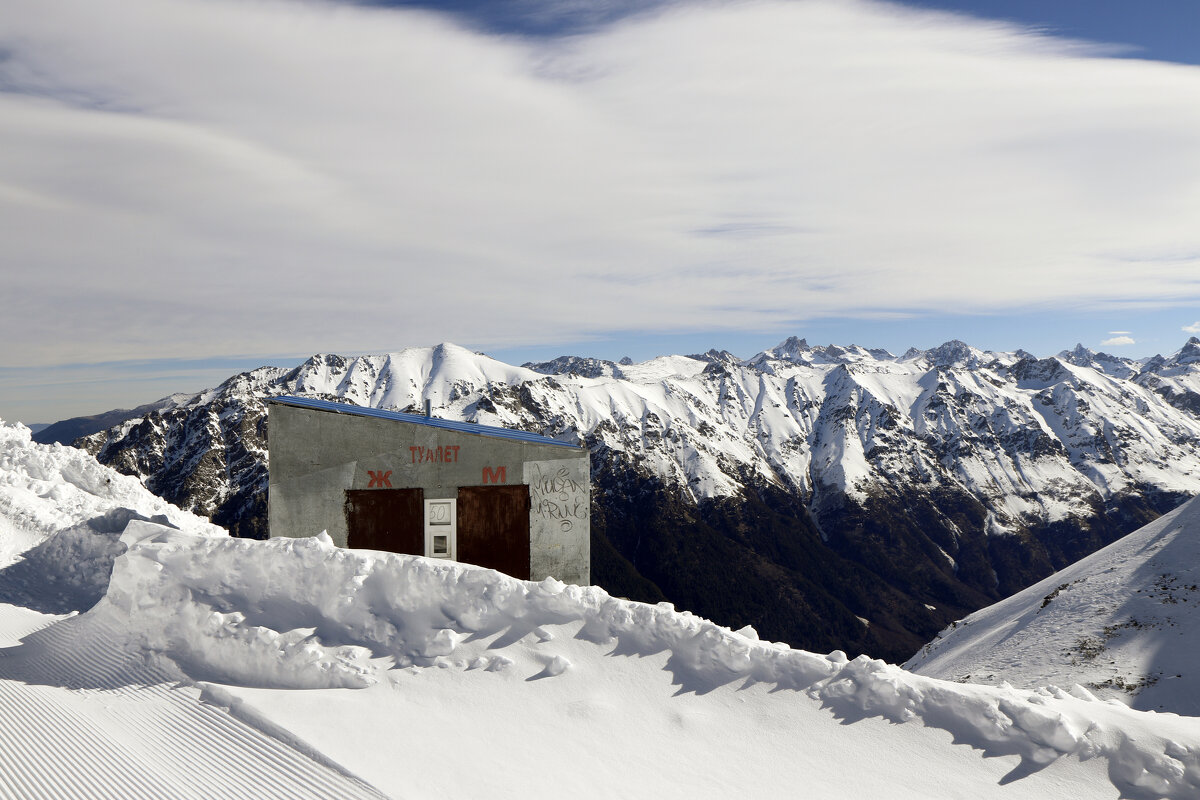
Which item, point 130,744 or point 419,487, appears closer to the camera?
point 130,744

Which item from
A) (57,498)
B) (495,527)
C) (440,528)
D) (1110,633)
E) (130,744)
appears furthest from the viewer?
(57,498)

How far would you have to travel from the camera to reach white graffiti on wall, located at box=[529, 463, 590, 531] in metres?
20.6

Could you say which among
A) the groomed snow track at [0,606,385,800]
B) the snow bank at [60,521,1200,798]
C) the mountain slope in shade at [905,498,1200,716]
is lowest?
the mountain slope in shade at [905,498,1200,716]

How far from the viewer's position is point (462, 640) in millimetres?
13047

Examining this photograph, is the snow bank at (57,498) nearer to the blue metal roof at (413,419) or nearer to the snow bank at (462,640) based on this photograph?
the blue metal roof at (413,419)

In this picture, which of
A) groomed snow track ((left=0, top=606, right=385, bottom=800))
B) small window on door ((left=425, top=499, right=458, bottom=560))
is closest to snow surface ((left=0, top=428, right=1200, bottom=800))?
groomed snow track ((left=0, top=606, right=385, bottom=800))

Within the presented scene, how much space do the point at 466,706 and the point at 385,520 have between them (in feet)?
29.1

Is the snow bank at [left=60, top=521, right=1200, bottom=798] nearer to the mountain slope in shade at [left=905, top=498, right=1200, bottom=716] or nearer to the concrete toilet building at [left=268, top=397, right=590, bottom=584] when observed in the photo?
the concrete toilet building at [left=268, top=397, right=590, bottom=584]

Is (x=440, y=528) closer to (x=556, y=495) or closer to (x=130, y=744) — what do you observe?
(x=556, y=495)

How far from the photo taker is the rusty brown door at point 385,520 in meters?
19.2

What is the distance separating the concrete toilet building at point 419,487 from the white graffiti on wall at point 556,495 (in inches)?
1.2

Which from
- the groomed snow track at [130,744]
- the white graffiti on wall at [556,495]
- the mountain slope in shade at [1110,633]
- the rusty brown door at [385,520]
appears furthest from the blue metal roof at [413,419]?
the mountain slope in shade at [1110,633]

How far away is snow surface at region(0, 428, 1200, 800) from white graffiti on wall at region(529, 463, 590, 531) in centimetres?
654

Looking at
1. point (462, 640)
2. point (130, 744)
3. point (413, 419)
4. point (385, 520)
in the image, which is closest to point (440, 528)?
point (385, 520)
